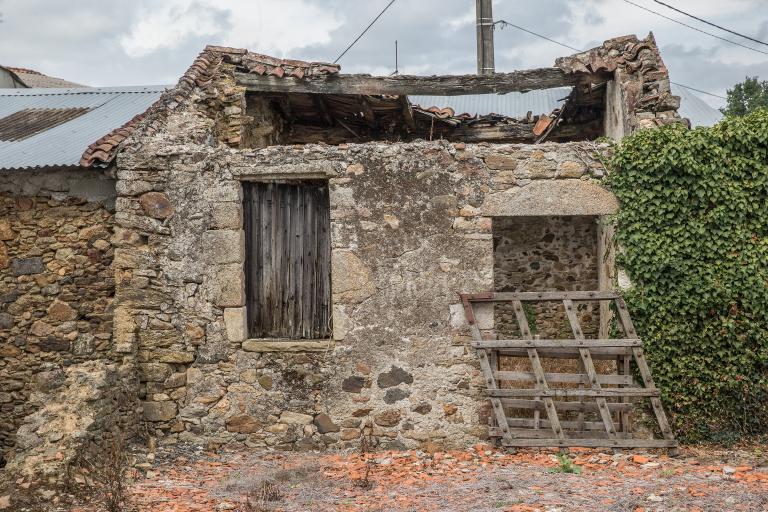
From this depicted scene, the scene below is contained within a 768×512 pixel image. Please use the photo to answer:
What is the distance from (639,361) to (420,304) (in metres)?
1.88

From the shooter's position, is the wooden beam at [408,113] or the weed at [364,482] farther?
the wooden beam at [408,113]

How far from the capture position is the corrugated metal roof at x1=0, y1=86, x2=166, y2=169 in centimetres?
666

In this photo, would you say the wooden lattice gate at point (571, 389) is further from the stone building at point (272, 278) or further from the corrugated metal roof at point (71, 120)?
the corrugated metal roof at point (71, 120)

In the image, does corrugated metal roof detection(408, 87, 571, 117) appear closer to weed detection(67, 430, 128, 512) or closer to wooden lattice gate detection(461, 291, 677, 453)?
wooden lattice gate detection(461, 291, 677, 453)

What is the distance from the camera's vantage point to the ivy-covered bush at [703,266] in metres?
5.85

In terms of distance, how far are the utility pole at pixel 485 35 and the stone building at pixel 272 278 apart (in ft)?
22.3

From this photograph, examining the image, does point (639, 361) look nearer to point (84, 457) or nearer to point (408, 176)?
point (408, 176)

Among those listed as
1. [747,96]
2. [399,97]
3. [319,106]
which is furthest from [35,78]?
[747,96]

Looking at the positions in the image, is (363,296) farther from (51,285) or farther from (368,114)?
(368,114)

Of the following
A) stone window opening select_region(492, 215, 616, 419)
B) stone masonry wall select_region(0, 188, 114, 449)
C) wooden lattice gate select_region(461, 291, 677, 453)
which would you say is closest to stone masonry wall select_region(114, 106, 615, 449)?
wooden lattice gate select_region(461, 291, 677, 453)

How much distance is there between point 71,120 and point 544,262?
6187 millimetres

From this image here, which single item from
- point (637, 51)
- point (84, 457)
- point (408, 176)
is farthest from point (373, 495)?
point (637, 51)

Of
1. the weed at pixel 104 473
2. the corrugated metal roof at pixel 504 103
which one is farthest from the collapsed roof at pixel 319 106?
the weed at pixel 104 473

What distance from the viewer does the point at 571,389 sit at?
19.0 feet
